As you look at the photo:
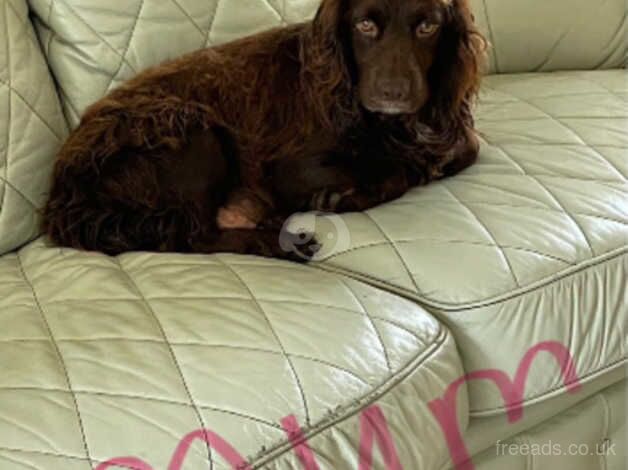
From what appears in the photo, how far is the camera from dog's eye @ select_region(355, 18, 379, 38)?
1.57 meters

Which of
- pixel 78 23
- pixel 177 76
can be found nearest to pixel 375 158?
pixel 177 76

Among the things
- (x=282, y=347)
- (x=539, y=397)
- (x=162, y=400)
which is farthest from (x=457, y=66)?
(x=162, y=400)

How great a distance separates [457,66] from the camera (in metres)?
1.68

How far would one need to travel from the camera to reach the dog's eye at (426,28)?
1.56 metres

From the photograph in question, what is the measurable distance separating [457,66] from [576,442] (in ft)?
2.18

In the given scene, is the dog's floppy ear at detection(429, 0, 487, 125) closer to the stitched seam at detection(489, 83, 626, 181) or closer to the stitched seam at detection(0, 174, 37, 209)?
the stitched seam at detection(489, 83, 626, 181)

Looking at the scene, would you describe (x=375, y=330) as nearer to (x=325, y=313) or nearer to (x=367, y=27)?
(x=325, y=313)

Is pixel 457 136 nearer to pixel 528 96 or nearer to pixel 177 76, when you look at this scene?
pixel 528 96

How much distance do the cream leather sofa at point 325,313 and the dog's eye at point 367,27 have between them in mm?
281

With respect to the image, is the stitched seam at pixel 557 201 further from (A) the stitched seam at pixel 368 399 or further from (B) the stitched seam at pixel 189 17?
(B) the stitched seam at pixel 189 17

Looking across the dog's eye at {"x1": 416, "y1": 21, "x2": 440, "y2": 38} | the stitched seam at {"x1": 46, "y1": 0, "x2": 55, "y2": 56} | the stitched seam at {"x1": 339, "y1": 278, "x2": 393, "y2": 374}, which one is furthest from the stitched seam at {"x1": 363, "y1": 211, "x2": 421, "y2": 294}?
the stitched seam at {"x1": 46, "y1": 0, "x2": 55, "y2": 56}

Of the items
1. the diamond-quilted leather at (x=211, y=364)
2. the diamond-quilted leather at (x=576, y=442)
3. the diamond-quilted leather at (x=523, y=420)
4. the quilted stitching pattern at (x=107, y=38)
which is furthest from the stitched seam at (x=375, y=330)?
the quilted stitching pattern at (x=107, y=38)

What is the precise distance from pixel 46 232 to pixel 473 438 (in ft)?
2.55

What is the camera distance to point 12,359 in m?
1.17
